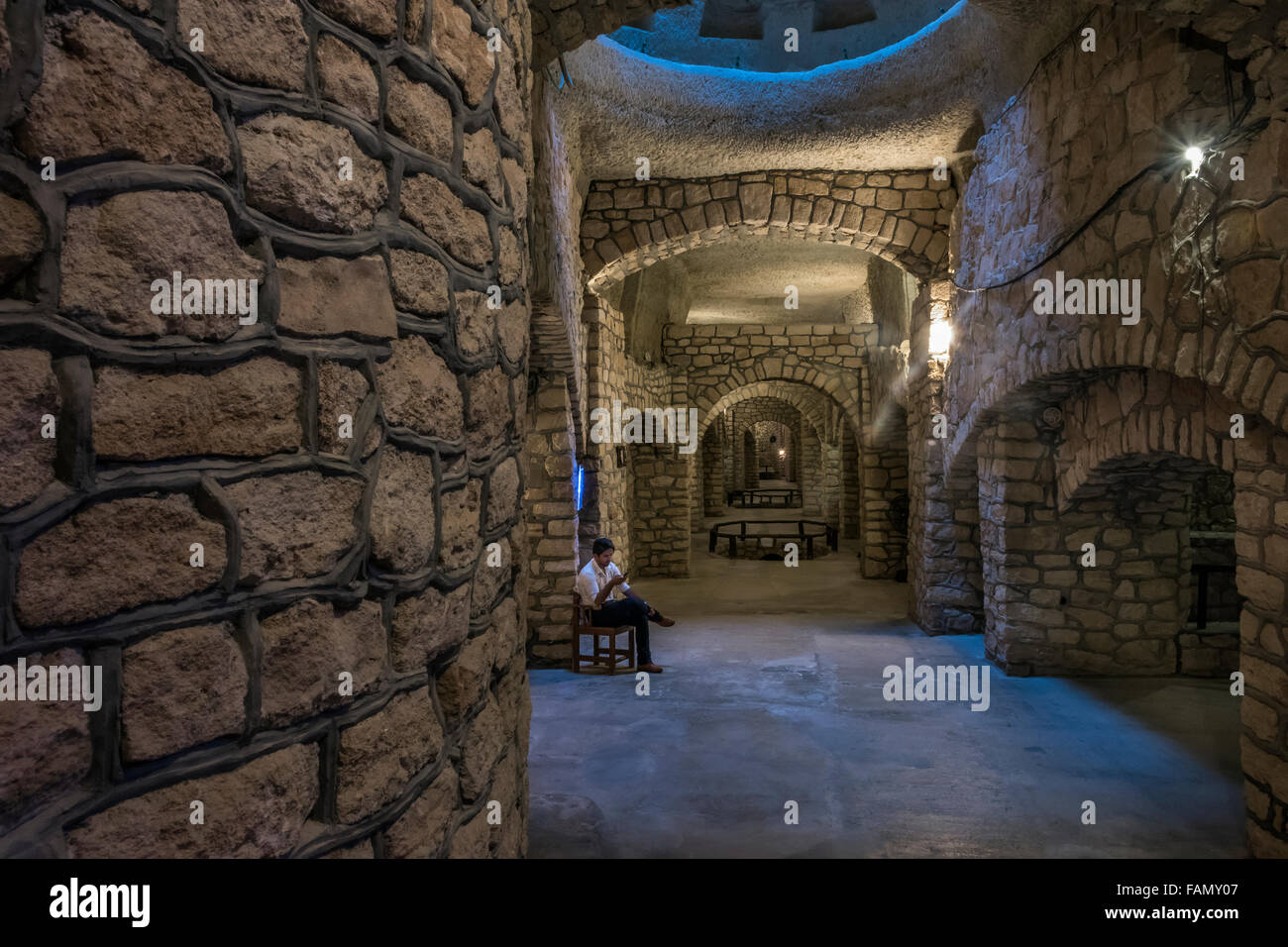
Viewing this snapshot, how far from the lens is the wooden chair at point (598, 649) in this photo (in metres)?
5.77

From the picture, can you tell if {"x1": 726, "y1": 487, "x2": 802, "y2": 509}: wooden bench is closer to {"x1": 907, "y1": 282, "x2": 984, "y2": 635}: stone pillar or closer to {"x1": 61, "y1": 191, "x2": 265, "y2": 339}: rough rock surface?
{"x1": 907, "y1": 282, "x2": 984, "y2": 635}: stone pillar

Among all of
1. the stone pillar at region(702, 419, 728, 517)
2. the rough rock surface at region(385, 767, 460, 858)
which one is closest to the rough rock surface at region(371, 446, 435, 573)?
the rough rock surface at region(385, 767, 460, 858)

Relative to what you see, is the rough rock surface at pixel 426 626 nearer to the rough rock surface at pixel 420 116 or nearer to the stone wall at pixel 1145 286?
the rough rock surface at pixel 420 116

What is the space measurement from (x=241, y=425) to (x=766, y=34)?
228 inches

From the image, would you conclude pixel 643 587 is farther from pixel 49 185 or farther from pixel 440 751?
pixel 49 185

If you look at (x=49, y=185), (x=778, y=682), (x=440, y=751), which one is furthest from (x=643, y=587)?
(x=49, y=185)

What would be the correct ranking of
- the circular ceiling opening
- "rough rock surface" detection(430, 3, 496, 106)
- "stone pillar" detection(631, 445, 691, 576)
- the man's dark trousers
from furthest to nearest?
"stone pillar" detection(631, 445, 691, 576), the man's dark trousers, the circular ceiling opening, "rough rock surface" detection(430, 3, 496, 106)

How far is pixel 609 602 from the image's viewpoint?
231 inches

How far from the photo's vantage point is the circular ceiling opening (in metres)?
5.58

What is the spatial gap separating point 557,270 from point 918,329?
11.9 ft

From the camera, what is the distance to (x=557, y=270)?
5.38 metres

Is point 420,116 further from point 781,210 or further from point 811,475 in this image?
point 811,475

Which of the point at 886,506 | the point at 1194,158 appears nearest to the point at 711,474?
the point at 886,506

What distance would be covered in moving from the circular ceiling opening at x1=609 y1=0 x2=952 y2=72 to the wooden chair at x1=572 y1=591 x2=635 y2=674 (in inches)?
158
